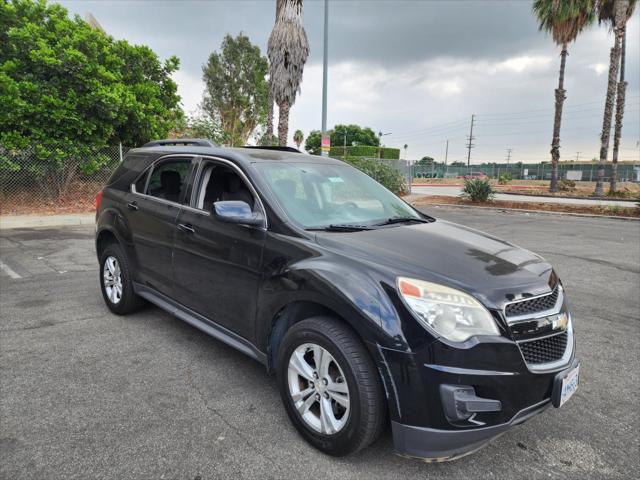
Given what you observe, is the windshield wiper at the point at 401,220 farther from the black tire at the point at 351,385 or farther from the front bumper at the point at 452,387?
the front bumper at the point at 452,387

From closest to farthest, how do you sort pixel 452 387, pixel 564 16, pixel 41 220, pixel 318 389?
1. pixel 452 387
2. pixel 318 389
3. pixel 41 220
4. pixel 564 16

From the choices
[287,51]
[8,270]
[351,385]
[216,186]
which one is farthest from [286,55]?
[351,385]

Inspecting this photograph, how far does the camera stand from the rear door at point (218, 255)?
9.29 feet

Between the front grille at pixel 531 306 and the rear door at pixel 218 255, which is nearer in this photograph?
the front grille at pixel 531 306

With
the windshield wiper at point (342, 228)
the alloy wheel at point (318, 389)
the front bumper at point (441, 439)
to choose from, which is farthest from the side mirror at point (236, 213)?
the front bumper at point (441, 439)

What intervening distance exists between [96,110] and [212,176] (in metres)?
12.2

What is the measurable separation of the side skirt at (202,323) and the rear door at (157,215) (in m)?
0.08

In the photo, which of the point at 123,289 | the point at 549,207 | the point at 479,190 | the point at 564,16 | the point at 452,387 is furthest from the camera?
the point at 564,16

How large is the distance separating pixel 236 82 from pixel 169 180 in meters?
44.3

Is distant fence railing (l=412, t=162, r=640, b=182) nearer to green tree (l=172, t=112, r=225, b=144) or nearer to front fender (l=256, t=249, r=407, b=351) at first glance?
green tree (l=172, t=112, r=225, b=144)

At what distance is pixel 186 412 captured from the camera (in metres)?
2.76

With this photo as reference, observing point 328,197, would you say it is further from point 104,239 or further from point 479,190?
point 479,190

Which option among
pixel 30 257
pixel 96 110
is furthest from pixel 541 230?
pixel 96 110

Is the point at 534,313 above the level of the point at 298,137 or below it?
below
